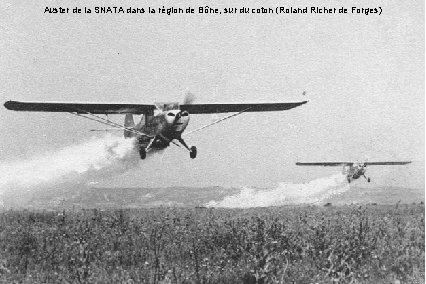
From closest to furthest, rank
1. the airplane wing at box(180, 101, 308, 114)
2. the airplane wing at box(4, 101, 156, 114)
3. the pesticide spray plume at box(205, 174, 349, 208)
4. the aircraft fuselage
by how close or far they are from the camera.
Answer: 1. the airplane wing at box(4, 101, 156, 114)
2. the airplane wing at box(180, 101, 308, 114)
3. the aircraft fuselage
4. the pesticide spray plume at box(205, 174, 349, 208)

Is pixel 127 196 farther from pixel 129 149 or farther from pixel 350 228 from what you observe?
pixel 350 228

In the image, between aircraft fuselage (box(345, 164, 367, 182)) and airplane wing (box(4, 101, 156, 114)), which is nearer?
airplane wing (box(4, 101, 156, 114))

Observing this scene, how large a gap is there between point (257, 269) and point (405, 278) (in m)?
2.12

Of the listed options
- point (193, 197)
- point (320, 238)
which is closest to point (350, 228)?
point (320, 238)

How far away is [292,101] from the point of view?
66.2 feet

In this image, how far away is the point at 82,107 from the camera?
18.6 meters

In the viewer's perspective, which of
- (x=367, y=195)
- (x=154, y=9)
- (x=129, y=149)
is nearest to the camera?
(x=154, y=9)

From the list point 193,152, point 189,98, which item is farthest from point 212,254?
point 189,98

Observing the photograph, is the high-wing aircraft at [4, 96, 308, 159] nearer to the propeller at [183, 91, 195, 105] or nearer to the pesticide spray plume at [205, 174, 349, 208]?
the propeller at [183, 91, 195, 105]

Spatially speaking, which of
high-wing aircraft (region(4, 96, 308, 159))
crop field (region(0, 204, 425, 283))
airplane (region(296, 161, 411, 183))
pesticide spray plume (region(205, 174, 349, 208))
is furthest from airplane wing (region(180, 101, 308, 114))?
pesticide spray plume (region(205, 174, 349, 208))

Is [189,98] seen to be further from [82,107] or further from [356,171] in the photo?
[356,171]

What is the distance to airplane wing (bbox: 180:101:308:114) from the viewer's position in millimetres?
20438

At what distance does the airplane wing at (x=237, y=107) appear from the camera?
20.4 metres

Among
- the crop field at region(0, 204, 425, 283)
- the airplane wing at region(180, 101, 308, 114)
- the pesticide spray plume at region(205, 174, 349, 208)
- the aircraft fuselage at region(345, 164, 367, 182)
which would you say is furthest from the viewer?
the pesticide spray plume at region(205, 174, 349, 208)
